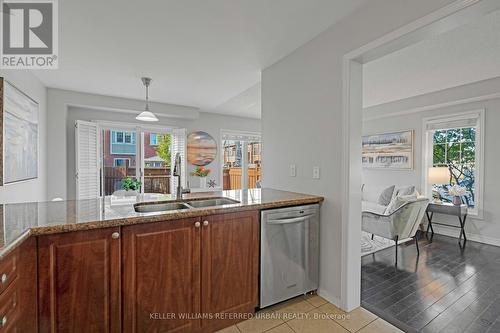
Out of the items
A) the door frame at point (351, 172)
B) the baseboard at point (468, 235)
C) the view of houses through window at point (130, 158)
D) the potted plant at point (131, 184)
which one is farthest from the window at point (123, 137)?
the baseboard at point (468, 235)

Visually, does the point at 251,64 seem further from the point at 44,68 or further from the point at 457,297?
the point at 457,297

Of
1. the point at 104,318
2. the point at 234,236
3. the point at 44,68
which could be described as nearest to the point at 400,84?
the point at 234,236

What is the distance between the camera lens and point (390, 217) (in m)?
3.13

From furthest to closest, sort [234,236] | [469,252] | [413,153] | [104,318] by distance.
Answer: [413,153]
[469,252]
[234,236]
[104,318]

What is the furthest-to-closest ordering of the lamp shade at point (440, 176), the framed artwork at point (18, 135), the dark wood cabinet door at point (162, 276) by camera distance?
the lamp shade at point (440, 176)
the framed artwork at point (18, 135)
the dark wood cabinet door at point (162, 276)

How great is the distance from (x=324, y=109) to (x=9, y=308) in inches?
96.7

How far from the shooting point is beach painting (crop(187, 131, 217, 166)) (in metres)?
5.69

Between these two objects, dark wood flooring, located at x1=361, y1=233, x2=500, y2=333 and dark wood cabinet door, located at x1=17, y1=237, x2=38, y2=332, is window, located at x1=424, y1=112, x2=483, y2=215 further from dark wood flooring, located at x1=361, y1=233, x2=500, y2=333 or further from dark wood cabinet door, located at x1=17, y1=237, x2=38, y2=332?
dark wood cabinet door, located at x1=17, y1=237, x2=38, y2=332

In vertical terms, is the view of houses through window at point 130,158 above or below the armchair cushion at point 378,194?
above

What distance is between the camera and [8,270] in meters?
1.06

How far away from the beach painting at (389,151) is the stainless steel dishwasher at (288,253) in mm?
3611

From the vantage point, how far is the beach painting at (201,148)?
5691mm

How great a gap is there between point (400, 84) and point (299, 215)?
119 inches

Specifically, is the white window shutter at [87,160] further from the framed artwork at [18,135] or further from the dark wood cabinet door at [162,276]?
the dark wood cabinet door at [162,276]
